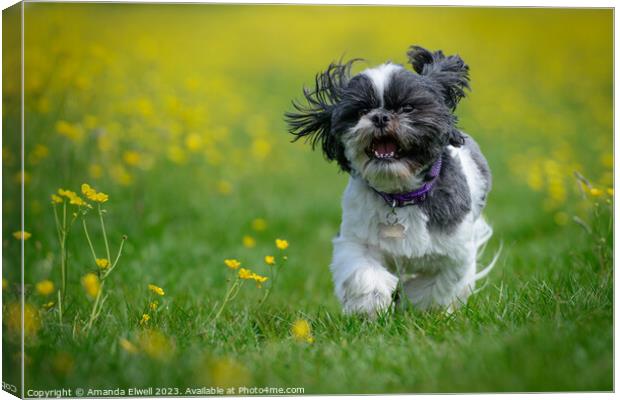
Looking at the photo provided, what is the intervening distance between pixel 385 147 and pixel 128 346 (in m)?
1.54

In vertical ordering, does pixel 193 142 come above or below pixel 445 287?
above

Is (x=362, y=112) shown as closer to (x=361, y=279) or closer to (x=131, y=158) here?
(x=361, y=279)

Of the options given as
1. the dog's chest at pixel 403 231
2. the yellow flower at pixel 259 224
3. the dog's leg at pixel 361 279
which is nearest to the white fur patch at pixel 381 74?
the dog's chest at pixel 403 231

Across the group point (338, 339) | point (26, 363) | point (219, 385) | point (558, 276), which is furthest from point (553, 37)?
point (26, 363)

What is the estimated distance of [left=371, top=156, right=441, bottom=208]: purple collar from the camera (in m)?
4.84

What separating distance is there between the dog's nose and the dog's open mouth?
10 centimetres

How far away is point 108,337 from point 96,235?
2748 millimetres

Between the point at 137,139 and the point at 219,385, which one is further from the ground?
the point at 137,139

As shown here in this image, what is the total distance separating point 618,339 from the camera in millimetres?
4430

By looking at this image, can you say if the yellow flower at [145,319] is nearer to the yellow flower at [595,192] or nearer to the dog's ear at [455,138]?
the dog's ear at [455,138]

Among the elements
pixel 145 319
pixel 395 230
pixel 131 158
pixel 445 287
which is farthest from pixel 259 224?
pixel 145 319

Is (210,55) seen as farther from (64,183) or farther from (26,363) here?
(26,363)

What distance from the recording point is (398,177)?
468cm

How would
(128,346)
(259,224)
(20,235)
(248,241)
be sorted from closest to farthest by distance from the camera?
1. (128,346)
2. (20,235)
3. (248,241)
4. (259,224)
